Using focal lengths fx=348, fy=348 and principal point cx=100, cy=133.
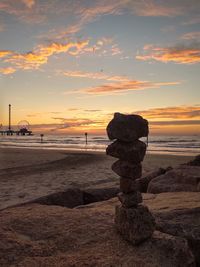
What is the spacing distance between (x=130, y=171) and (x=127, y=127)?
88cm

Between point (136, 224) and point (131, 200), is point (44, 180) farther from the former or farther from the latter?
point (136, 224)

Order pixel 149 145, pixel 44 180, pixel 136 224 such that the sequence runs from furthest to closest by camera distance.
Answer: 1. pixel 149 145
2. pixel 44 180
3. pixel 136 224

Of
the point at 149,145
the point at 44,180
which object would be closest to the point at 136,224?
the point at 44,180

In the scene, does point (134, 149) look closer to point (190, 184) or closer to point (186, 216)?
point (186, 216)

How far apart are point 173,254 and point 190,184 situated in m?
6.12

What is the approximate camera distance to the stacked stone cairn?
6215mm

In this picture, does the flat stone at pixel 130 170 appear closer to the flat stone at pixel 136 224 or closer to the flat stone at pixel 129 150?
the flat stone at pixel 129 150

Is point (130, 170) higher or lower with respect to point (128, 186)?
higher

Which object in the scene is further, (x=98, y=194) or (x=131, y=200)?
(x=98, y=194)

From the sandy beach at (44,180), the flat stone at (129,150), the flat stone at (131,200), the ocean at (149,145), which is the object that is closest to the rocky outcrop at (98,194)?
the sandy beach at (44,180)

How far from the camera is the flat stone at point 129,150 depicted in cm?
651

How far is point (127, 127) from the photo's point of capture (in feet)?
20.7

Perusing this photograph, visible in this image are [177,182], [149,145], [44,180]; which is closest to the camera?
[177,182]

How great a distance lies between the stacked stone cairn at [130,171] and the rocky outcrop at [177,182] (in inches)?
198
